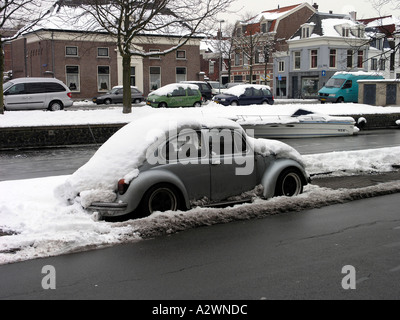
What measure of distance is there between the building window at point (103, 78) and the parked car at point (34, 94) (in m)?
23.2

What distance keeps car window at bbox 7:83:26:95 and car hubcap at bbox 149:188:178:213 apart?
22.4 meters

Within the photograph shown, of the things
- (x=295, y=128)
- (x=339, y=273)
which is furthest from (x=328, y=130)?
(x=339, y=273)

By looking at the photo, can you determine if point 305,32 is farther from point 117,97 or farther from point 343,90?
point 117,97

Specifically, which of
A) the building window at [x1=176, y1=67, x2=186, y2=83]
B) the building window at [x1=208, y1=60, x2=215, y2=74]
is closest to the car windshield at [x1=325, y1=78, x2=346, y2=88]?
the building window at [x1=176, y1=67, x2=186, y2=83]

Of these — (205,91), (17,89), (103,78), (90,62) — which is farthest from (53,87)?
(103,78)

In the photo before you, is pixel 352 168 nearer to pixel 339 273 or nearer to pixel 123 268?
pixel 339 273

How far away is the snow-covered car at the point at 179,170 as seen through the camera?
23.3 ft

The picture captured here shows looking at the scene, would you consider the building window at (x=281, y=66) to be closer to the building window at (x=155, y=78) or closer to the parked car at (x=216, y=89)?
the parked car at (x=216, y=89)

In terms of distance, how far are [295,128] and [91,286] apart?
18.0 meters

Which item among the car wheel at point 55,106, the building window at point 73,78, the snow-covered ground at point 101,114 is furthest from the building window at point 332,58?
the car wheel at point 55,106

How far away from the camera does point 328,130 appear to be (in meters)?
22.6

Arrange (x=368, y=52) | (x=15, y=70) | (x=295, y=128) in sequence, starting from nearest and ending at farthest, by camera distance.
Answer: (x=295, y=128), (x=15, y=70), (x=368, y=52)

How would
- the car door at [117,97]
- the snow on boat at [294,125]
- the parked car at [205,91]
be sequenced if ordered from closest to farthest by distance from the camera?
the snow on boat at [294,125] < the parked car at [205,91] < the car door at [117,97]

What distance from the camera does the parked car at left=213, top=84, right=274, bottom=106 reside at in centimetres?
3212
